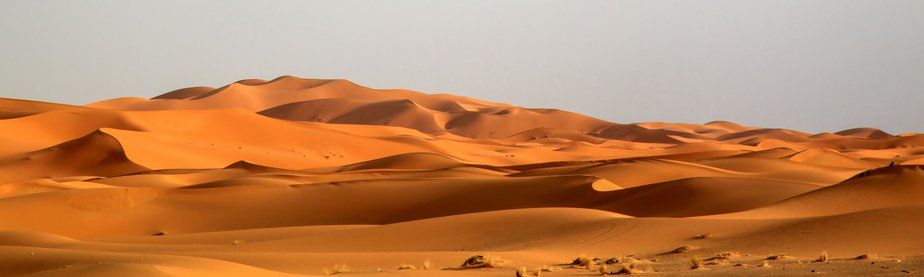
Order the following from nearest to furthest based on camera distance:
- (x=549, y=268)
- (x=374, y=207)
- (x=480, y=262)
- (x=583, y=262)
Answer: (x=549, y=268) < (x=583, y=262) < (x=480, y=262) < (x=374, y=207)

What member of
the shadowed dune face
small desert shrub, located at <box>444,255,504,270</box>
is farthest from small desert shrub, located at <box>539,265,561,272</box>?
small desert shrub, located at <box>444,255,504,270</box>

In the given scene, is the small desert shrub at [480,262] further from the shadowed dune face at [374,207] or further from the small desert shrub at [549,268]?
the small desert shrub at [549,268]

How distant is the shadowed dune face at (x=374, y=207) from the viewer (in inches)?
680

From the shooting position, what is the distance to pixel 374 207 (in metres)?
29.9

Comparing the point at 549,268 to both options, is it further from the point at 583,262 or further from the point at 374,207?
the point at 374,207

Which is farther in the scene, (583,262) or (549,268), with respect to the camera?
(583,262)

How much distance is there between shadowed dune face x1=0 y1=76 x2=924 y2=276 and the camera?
56.6ft

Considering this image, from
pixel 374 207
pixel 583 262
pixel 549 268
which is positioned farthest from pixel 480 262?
pixel 374 207

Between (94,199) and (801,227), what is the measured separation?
1766 cm

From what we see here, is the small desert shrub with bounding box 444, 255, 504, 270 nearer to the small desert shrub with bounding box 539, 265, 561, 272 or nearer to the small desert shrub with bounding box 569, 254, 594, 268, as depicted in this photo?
the small desert shrub with bounding box 539, 265, 561, 272

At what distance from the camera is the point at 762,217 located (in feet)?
71.4

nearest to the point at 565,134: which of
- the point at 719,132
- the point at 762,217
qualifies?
the point at 719,132

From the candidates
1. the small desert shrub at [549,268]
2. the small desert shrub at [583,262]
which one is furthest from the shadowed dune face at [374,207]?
the small desert shrub at [583,262]

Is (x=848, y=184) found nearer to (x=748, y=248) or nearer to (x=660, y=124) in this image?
(x=748, y=248)
